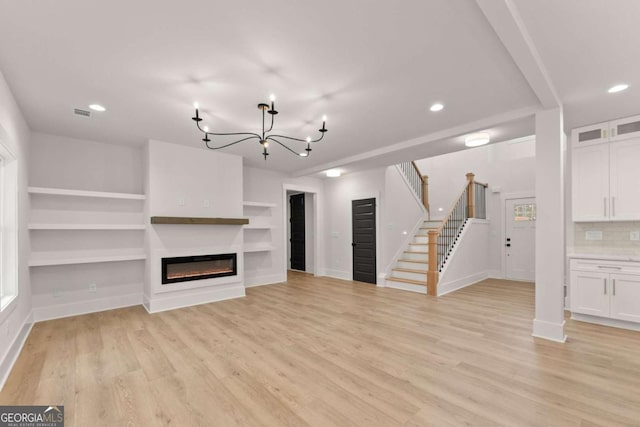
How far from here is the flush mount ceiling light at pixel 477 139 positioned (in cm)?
414

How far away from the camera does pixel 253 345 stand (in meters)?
3.24

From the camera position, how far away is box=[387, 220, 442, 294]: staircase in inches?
234

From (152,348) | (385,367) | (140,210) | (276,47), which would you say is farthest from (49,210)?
(385,367)

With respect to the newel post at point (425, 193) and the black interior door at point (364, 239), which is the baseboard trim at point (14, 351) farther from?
the newel post at point (425, 193)

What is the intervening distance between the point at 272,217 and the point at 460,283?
447 centimetres

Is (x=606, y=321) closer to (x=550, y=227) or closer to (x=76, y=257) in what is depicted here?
(x=550, y=227)

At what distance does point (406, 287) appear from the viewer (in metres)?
6.02

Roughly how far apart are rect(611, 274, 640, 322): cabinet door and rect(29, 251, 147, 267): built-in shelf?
22.5 feet

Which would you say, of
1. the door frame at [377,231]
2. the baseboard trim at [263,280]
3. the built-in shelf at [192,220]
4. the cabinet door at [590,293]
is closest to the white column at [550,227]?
the cabinet door at [590,293]

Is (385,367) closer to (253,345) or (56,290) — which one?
(253,345)

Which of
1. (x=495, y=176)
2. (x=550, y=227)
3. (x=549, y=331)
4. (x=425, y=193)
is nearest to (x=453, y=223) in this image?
(x=425, y=193)

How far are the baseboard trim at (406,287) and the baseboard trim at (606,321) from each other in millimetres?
2249

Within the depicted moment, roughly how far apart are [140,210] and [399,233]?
5.42 m

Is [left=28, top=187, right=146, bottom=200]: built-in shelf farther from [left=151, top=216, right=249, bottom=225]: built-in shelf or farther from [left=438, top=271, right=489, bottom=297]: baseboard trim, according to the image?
[left=438, top=271, right=489, bottom=297]: baseboard trim
